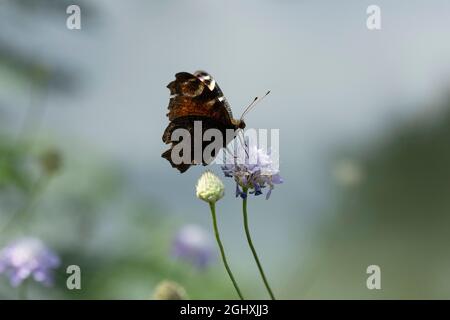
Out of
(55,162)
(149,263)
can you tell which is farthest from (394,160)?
(55,162)

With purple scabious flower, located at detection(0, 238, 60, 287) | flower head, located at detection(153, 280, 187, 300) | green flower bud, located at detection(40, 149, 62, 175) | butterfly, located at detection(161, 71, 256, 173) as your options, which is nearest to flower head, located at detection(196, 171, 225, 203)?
butterfly, located at detection(161, 71, 256, 173)

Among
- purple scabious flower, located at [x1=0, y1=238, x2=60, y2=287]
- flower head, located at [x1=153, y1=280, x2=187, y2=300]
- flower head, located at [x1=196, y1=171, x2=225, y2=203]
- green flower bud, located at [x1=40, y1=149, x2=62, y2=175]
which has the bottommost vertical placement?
flower head, located at [x1=153, y1=280, x2=187, y2=300]

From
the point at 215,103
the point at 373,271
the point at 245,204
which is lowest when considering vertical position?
the point at 373,271

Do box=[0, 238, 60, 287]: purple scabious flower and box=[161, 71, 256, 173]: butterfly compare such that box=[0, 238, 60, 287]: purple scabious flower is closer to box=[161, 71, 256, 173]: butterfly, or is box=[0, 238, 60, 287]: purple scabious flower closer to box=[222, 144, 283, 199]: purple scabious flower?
box=[161, 71, 256, 173]: butterfly

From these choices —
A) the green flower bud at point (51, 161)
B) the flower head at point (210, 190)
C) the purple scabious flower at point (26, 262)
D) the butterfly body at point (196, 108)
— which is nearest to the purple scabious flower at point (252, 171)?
the flower head at point (210, 190)

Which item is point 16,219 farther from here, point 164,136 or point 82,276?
point 164,136

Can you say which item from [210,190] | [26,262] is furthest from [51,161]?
[210,190]

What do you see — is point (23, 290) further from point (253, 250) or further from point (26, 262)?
point (253, 250)
